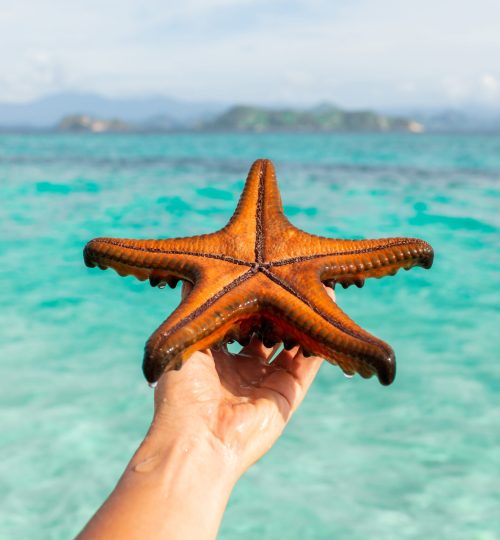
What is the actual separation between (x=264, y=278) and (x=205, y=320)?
450mm

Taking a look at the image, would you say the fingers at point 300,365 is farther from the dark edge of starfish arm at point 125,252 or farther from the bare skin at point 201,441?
the dark edge of starfish arm at point 125,252

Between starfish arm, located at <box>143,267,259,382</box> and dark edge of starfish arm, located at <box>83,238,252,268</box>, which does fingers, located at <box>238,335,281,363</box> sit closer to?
starfish arm, located at <box>143,267,259,382</box>

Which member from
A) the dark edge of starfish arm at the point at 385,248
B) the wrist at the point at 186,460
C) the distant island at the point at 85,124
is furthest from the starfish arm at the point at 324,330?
the distant island at the point at 85,124

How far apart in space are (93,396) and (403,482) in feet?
9.34

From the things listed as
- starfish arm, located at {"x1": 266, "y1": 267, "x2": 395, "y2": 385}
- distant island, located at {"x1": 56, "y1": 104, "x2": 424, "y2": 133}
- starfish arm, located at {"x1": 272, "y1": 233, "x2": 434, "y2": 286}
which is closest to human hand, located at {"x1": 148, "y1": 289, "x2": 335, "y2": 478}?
starfish arm, located at {"x1": 266, "y1": 267, "x2": 395, "y2": 385}

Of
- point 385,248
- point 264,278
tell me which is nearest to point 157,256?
point 264,278

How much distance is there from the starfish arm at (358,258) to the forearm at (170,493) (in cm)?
96

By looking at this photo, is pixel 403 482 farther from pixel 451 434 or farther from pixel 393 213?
pixel 393 213

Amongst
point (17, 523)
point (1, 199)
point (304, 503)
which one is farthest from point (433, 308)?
point (1, 199)

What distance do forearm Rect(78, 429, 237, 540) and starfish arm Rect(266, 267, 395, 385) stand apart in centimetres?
58

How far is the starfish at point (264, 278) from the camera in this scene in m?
2.42

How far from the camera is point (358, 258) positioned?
3.00 m

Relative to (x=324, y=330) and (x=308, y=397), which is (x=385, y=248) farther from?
(x=308, y=397)

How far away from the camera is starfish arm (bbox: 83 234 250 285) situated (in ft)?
9.55
